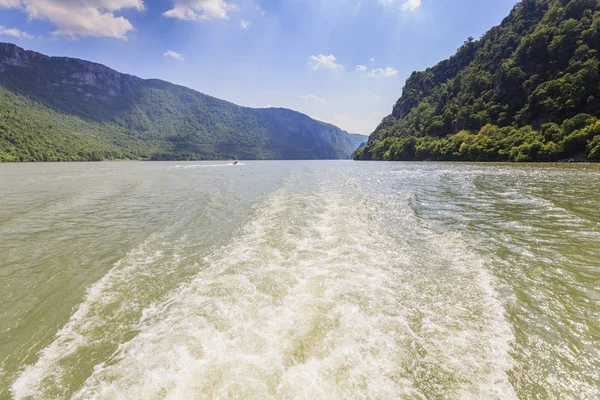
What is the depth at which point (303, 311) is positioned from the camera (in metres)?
5.36

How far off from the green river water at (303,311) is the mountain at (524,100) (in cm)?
5928

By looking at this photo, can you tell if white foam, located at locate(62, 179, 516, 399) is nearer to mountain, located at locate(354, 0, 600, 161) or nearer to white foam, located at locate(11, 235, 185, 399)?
white foam, located at locate(11, 235, 185, 399)

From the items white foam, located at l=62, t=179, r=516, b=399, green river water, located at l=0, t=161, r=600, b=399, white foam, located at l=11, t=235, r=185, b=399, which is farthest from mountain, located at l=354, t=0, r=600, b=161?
white foam, located at l=11, t=235, r=185, b=399

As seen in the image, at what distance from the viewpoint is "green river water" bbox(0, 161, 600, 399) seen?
3.64m

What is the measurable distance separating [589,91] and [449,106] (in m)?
54.0

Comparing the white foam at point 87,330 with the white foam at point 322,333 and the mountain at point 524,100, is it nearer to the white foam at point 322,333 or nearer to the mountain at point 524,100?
the white foam at point 322,333

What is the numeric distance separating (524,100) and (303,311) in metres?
112

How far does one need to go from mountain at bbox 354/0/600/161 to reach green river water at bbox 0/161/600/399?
194ft

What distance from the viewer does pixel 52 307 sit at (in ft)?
18.2

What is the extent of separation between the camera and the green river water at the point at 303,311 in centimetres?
364

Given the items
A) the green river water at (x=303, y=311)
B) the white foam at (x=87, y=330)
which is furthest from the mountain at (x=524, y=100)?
the white foam at (x=87, y=330)

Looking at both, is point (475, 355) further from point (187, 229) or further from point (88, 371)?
point (187, 229)

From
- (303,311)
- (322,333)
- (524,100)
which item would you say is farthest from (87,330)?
(524,100)

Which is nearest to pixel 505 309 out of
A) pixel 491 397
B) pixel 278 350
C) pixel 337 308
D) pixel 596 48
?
pixel 491 397
